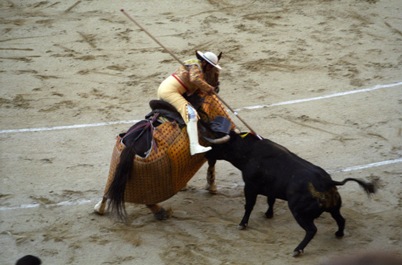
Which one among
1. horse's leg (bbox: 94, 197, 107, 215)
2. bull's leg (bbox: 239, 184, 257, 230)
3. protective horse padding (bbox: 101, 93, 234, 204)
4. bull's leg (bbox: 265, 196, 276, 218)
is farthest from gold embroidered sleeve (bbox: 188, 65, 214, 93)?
horse's leg (bbox: 94, 197, 107, 215)

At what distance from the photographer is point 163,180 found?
6883mm

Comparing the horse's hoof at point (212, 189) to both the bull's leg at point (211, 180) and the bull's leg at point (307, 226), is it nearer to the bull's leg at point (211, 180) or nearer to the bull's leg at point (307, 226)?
the bull's leg at point (211, 180)

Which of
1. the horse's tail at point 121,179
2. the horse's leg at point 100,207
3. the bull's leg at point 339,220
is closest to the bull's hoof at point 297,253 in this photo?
the bull's leg at point 339,220

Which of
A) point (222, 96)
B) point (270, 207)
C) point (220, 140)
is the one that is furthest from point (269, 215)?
point (222, 96)

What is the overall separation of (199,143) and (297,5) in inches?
264

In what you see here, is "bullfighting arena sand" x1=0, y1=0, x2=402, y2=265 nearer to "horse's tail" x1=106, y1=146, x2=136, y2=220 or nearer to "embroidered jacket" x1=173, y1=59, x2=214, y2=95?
"horse's tail" x1=106, y1=146, x2=136, y2=220

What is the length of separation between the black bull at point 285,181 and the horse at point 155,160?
0.71 feet

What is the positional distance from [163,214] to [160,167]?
62 cm

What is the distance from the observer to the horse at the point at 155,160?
22.2 feet

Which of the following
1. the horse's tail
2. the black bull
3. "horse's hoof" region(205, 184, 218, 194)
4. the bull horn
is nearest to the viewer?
the black bull

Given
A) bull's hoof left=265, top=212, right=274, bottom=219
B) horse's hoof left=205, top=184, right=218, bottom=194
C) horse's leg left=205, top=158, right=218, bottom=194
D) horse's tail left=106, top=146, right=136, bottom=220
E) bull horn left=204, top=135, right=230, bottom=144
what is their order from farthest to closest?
horse's hoof left=205, top=184, right=218, bottom=194 < horse's leg left=205, top=158, right=218, bottom=194 < bull's hoof left=265, top=212, right=274, bottom=219 < bull horn left=204, top=135, right=230, bottom=144 < horse's tail left=106, top=146, right=136, bottom=220

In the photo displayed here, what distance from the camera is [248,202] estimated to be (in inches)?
272

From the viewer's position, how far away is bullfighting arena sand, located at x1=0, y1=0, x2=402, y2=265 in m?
6.84

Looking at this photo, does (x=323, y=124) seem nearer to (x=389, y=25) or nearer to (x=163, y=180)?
(x=163, y=180)
